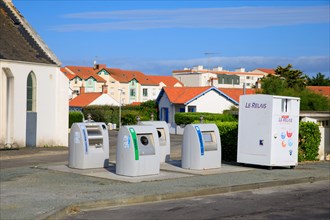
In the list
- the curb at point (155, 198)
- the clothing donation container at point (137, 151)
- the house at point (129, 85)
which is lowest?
the curb at point (155, 198)

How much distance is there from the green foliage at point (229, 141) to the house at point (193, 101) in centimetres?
3116

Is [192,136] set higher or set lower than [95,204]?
higher

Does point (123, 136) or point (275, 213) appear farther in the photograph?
point (123, 136)

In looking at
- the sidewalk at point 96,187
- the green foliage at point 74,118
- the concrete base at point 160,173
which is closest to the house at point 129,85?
the green foliage at point 74,118

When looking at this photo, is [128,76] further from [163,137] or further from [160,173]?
[160,173]

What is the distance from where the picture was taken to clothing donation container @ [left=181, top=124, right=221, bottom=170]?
18.9 metres

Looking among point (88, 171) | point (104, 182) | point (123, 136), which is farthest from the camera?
point (88, 171)

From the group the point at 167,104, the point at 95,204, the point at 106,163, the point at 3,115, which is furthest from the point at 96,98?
the point at 95,204

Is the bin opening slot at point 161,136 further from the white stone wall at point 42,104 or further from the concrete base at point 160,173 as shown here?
the white stone wall at point 42,104

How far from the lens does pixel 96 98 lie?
246 ft

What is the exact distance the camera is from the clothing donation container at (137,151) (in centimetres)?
1684

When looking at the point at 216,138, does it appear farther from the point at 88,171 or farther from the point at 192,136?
the point at 88,171

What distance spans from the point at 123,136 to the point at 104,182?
1.67m

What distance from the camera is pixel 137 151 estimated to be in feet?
55.4
